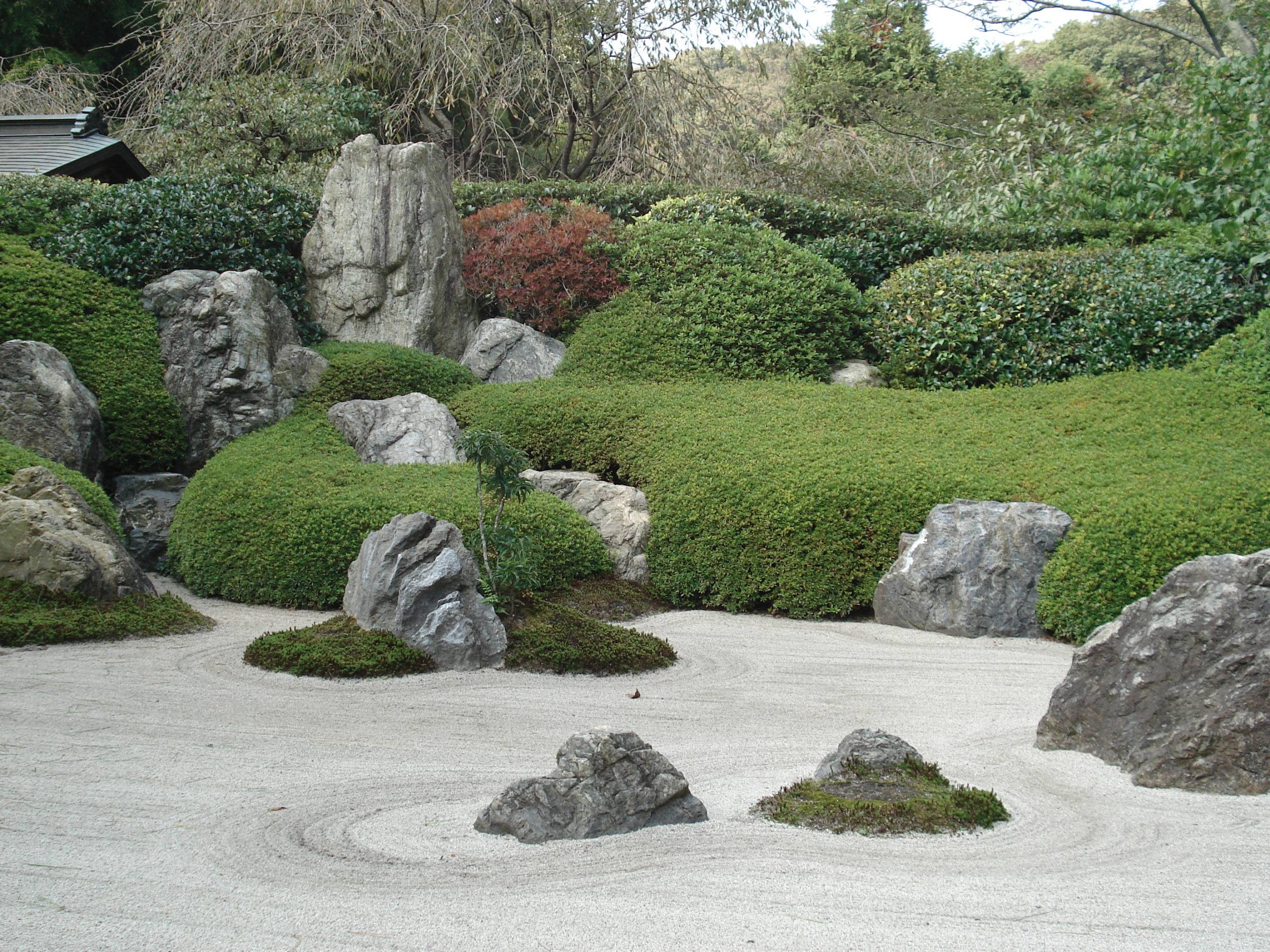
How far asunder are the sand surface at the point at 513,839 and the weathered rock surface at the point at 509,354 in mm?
5418

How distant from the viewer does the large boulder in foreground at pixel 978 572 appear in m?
6.62

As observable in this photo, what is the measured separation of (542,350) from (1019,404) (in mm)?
4620

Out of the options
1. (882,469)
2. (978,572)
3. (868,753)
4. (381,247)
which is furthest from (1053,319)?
(868,753)

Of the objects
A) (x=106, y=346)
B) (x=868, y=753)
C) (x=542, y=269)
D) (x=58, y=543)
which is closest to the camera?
(x=868, y=753)

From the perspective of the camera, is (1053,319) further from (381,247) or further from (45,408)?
(45,408)

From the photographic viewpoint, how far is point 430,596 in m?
5.73

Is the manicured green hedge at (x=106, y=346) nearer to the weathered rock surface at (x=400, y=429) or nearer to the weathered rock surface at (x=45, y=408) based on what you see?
the weathered rock surface at (x=45, y=408)

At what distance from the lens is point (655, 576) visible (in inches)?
302

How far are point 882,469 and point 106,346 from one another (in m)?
6.55

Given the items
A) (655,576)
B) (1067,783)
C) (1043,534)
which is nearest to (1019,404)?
(1043,534)

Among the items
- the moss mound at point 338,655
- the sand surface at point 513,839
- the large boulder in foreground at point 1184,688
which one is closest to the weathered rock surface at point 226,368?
the moss mound at point 338,655

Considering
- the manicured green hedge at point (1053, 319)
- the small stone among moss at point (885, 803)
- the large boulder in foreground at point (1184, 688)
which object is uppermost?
the manicured green hedge at point (1053, 319)

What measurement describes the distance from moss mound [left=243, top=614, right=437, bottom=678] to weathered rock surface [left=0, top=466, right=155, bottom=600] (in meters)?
1.20

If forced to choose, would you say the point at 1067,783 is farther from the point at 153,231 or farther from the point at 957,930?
the point at 153,231
